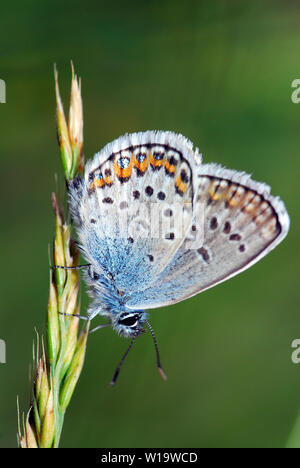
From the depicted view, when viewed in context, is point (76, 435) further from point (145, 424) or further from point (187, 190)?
point (187, 190)

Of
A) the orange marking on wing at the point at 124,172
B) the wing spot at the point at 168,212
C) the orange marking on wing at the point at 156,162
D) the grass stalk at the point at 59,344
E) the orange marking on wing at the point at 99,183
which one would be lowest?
the grass stalk at the point at 59,344

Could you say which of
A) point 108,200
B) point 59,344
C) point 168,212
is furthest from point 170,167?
point 59,344

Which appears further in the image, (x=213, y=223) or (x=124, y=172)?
(x=124, y=172)

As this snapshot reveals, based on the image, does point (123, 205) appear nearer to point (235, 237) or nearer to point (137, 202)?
point (137, 202)

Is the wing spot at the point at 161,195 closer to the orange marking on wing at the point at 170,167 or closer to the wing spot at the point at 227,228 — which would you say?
the orange marking on wing at the point at 170,167

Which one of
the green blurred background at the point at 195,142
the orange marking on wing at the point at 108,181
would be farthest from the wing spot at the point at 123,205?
the green blurred background at the point at 195,142

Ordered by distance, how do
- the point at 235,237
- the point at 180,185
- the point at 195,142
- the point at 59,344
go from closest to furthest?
1. the point at 59,344
2. the point at 235,237
3. the point at 180,185
4. the point at 195,142
